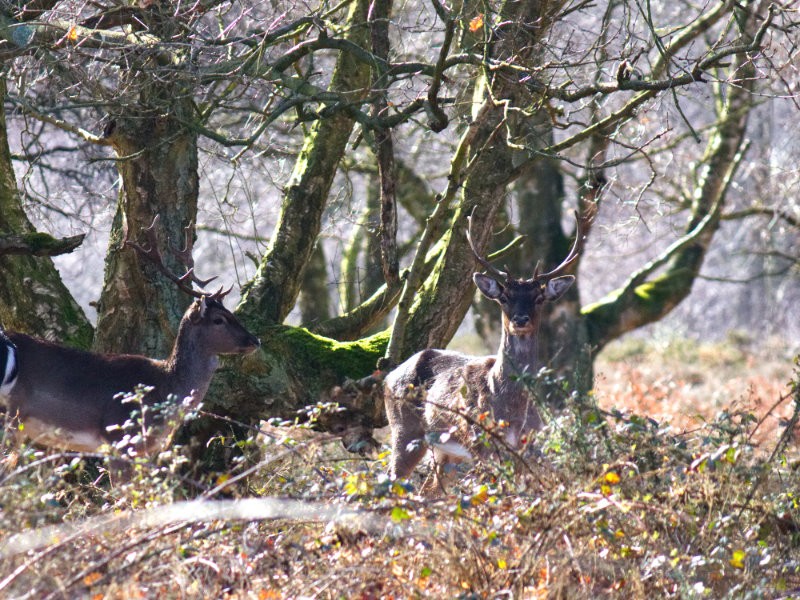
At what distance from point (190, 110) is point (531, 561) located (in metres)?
4.78

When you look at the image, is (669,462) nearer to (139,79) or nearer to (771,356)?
(139,79)

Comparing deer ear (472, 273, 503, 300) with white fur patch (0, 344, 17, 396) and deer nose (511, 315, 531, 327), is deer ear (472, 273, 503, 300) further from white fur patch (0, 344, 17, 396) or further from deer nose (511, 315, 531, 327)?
white fur patch (0, 344, 17, 396)

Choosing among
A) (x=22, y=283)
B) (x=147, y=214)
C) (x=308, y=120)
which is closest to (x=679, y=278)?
(x=308, y=120)

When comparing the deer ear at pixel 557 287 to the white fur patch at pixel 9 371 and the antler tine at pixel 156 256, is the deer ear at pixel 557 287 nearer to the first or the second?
the antler tine at pixel 156 256

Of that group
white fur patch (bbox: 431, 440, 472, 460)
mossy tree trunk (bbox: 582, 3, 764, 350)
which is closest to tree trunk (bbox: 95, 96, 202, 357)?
white fur patch (bbox: 431, 440, 472, 460)

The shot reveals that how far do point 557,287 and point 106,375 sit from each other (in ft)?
11.6

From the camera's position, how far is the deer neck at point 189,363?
344 inches

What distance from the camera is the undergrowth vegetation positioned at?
5012 millimetres

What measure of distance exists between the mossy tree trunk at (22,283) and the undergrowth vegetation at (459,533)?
3339 mm

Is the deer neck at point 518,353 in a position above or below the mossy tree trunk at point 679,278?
below

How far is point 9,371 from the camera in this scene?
8227 millimetres

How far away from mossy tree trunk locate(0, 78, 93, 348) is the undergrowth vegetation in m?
3.34

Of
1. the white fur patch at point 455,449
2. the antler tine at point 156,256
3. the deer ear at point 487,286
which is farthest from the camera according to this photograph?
the deer ear at point 487,286

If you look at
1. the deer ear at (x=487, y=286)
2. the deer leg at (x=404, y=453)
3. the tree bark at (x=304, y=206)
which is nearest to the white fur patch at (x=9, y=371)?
the tree bark at (x=304, y=206)
